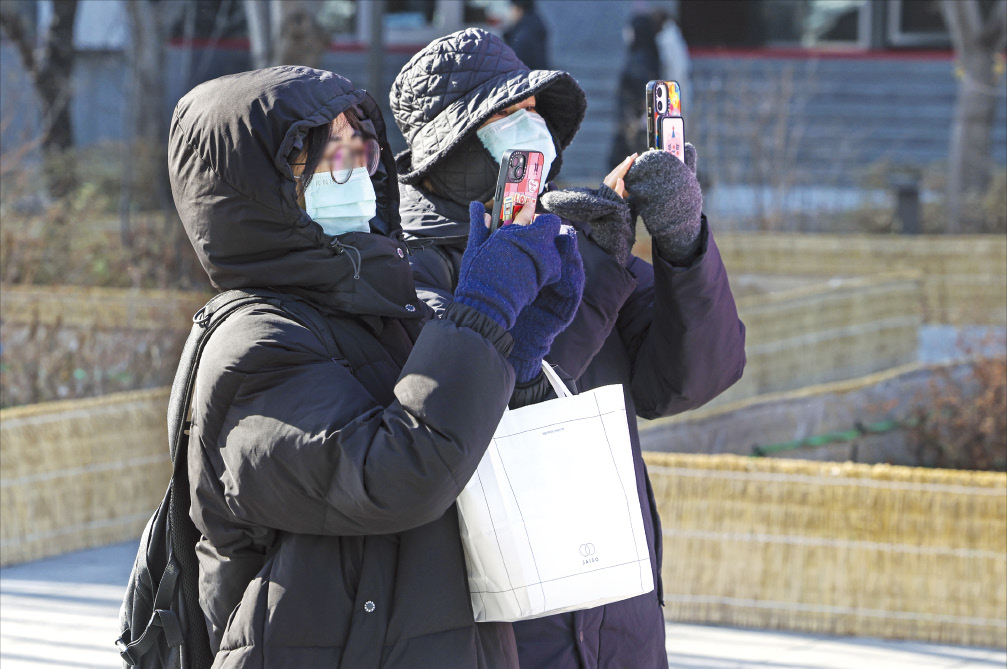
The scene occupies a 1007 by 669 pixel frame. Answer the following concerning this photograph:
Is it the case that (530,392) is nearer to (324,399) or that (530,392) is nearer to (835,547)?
(324,399)

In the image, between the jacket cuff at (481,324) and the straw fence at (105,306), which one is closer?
the jacket cuff at (481,324)

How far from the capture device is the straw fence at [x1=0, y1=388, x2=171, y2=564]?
5125 millimetres

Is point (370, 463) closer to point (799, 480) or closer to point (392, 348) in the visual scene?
point (392, 348)

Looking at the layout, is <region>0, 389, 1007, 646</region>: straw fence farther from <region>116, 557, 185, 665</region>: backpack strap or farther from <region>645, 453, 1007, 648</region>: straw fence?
<region>116, 557, 185, 665</region>: backpack strap

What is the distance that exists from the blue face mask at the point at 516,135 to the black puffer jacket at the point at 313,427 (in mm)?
673

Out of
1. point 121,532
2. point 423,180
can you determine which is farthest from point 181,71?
point 423,180

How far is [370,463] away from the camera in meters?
1.76

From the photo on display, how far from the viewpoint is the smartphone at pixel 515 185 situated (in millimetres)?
2078

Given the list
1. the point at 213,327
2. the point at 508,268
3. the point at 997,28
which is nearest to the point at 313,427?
the point at 213,327

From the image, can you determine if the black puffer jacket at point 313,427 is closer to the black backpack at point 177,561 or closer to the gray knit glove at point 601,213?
the black backpack at point 177,561

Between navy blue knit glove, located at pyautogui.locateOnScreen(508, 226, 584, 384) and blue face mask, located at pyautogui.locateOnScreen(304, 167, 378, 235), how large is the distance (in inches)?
11.7

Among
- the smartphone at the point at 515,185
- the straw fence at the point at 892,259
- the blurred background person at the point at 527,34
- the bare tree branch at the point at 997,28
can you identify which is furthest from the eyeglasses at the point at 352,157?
the blurred background person at the point at 527,34

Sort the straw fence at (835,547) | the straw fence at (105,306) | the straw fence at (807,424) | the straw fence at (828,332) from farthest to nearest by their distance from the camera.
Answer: the straw fence at (828,332)
the straw fence at (105,306)
the straw fence at (807,424)
the straw fence at (835,547)

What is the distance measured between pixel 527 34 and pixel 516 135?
31.2 feet
